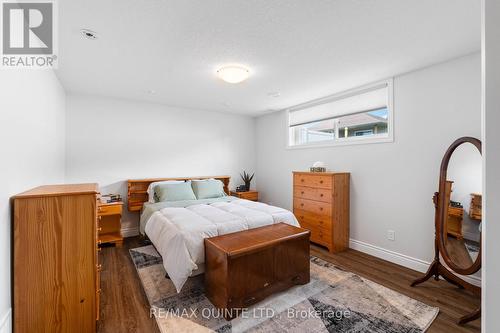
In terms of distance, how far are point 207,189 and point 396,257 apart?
2946 mm

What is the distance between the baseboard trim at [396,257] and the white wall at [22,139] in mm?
3591

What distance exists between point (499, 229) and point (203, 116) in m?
4.53

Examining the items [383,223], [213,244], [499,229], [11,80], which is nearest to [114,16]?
[11,80]

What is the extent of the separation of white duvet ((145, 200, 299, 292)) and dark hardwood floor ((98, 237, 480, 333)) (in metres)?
0.39

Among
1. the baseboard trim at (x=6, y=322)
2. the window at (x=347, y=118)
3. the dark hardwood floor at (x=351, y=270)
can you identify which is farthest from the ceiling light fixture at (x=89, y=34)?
the window at (x=347, y=118)

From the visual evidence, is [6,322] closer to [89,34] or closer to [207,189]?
[89,34]

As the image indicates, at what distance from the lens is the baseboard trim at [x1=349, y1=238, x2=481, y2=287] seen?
228 cm

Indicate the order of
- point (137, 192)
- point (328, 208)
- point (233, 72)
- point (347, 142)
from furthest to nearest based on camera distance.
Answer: point (137, 192), point (347, 142), point (328, 208), point (233, 72)

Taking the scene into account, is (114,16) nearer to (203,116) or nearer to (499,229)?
(499,229)

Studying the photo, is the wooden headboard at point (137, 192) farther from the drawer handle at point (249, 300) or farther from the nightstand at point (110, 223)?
the drawer handle at point (249, 300)

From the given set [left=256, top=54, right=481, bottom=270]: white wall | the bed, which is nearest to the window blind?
[left=256, top=54, right=481, bottom=270]: white wall

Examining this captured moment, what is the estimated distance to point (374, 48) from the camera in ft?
7.10

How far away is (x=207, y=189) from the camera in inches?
158

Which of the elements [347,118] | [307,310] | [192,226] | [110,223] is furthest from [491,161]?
[110,223]
